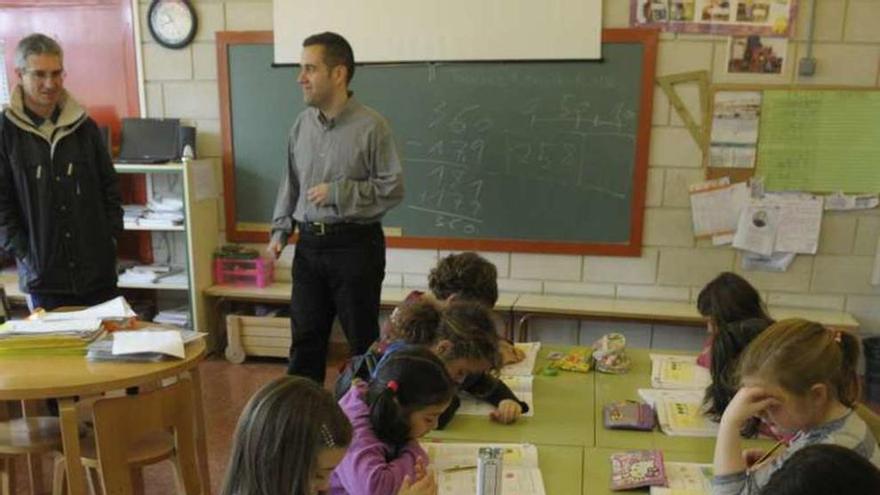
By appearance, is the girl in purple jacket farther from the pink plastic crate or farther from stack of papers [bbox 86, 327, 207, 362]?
the pink plastic crate

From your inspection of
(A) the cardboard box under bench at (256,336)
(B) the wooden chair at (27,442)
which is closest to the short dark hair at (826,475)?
(B) the wooden chair at (27,442)

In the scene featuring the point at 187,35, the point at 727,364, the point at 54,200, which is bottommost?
the point at 727,364

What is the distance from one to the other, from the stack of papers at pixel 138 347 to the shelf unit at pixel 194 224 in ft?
5.81

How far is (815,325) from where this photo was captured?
1.48 m

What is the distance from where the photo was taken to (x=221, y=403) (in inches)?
134

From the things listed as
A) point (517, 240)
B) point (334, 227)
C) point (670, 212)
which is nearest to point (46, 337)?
point (334, 227)

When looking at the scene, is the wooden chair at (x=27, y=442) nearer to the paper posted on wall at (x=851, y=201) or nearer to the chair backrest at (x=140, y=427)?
the chair backrest at (x=140, y=427)

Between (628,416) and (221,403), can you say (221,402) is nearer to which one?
(221,403)

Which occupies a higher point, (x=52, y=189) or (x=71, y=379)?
(x=52, y=189)

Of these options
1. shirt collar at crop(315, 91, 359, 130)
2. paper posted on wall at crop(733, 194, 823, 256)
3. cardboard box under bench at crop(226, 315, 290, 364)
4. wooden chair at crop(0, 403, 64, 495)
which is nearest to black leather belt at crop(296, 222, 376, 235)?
shirt collar at crop(315, 91, 359, 130)

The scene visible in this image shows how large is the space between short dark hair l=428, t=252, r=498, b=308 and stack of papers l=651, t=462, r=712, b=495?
86 cm

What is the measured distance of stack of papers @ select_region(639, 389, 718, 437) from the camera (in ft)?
5.61

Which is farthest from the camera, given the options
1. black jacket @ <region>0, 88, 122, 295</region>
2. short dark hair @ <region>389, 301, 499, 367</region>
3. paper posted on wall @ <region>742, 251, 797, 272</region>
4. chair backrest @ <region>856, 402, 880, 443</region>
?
paper posted on wall @ <region>742, 251, 797, 272</region>

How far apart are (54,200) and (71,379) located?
1007mm
